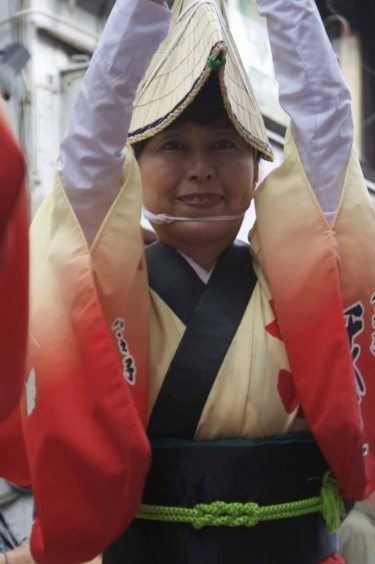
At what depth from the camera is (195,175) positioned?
191cm

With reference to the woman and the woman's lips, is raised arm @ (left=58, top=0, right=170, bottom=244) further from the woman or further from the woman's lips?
the woman's lips

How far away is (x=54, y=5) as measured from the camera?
18.1 ft

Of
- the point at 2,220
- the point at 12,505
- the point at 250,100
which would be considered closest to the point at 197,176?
the point at 250,100

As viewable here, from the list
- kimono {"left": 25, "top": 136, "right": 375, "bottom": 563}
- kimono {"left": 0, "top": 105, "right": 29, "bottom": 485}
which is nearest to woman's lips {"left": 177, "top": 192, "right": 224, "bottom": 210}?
kimono {"left": 25, "top": 136, "right": 375, "bottom": 563}

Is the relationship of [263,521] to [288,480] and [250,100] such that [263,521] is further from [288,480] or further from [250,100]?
[250,100]

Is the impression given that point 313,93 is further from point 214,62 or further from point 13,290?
point 13,290

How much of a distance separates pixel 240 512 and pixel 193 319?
1.22ft

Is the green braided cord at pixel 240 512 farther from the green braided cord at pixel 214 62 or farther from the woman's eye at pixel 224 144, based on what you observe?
the green braided cord at pixel 214 62

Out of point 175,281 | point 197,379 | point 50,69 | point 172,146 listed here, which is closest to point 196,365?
point 197,379

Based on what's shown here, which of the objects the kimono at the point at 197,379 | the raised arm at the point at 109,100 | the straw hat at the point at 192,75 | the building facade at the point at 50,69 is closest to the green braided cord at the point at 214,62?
the straw hat at the point at 192,75

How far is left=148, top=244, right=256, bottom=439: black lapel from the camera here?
5.95ft

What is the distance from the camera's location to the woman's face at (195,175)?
1.93 meters

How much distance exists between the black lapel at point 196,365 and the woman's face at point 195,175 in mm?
152

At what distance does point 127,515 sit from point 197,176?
0.66 metres
